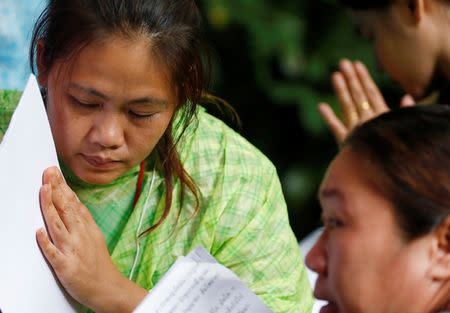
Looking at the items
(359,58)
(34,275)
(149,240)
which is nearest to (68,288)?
(34,275)

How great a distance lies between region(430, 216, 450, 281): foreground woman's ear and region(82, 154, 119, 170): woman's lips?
506 millimetres

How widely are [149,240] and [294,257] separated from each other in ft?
0.85

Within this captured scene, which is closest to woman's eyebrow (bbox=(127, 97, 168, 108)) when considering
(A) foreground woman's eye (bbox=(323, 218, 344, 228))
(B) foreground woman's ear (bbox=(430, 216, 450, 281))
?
(A) foreground woman's eye (bbox=(323, 218, 344, 228))

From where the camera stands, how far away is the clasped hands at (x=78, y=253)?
1.42m

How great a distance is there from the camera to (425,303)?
1268 millimetres

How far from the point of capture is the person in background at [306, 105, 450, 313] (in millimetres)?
1241

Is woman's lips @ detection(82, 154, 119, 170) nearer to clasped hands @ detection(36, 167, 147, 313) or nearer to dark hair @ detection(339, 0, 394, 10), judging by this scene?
clasped hands @ detection(36, 167, 147, 313)

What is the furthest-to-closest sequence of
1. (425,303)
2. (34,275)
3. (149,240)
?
(149,240), (34,275), (425,303)

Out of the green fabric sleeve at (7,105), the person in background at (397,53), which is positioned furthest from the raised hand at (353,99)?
the green fabric sleeve at (7,105)

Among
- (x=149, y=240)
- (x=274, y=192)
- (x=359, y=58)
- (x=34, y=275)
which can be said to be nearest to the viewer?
(x=34, y=275)

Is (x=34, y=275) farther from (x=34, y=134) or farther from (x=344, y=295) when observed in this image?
(x=344, y=295)

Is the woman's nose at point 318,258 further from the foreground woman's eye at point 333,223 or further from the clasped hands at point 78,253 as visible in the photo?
the clasped hands at point 78,253

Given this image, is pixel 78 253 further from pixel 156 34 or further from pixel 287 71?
pixel 287 71

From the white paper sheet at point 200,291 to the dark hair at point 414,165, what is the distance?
0.27 metres
